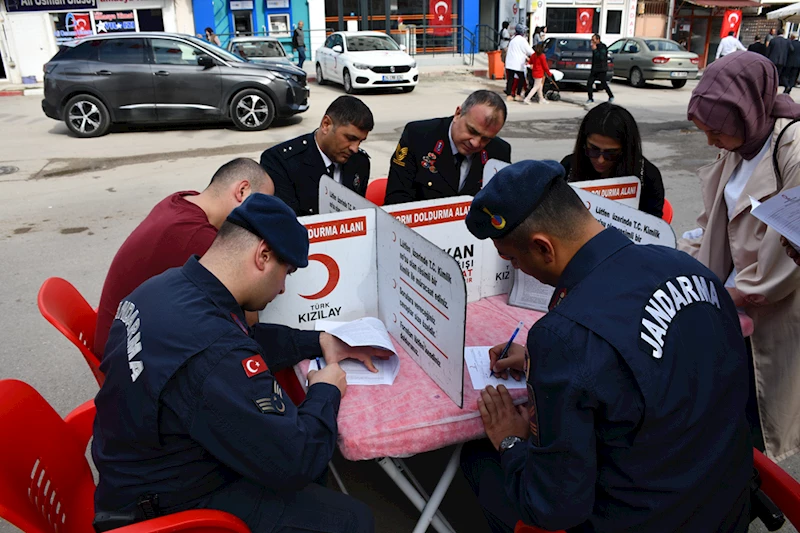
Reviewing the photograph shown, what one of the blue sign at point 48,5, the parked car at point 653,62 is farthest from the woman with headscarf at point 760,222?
the blue sign at point 48,5

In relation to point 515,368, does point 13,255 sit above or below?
below

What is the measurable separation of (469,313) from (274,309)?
2.93ft

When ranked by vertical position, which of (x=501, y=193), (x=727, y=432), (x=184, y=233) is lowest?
(x=727, y=432)

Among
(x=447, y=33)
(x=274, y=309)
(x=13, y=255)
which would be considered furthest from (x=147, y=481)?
(x=447, y=33)

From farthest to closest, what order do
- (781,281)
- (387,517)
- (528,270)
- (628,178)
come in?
(628,178) < (387,517) < (781,281) < (528,270)

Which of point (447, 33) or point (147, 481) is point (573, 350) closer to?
point (147, 481)

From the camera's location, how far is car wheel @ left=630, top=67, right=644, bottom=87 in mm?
17984

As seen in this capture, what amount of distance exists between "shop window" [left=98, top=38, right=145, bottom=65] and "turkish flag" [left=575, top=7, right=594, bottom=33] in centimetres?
2015

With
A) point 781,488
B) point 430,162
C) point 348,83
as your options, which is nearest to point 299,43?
point 348,83

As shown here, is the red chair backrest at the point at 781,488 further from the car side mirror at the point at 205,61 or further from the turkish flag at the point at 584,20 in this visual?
the turkish flag at the point at 584,20

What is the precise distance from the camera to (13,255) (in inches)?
222

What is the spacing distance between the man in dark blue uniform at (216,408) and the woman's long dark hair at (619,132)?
75.2 inches

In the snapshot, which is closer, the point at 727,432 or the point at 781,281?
the point at 727,432

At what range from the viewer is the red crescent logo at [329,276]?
2541 millimetres
